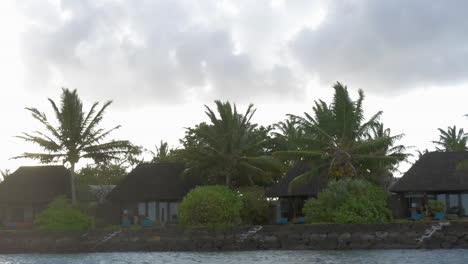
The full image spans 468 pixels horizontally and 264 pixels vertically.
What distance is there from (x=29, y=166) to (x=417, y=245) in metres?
30.5

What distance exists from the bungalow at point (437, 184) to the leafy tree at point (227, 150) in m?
8.54

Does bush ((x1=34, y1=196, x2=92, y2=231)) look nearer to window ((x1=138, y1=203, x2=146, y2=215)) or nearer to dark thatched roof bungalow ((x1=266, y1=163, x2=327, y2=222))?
window ((x1=138, y1=203, x2=146, y2=215))

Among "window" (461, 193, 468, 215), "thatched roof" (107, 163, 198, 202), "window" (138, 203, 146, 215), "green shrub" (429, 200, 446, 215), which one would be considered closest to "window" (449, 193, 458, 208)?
"window" (461, 193, 468, 215)

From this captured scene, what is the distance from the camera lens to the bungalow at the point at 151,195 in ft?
146

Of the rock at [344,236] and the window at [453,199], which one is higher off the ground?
the window at [453,199]

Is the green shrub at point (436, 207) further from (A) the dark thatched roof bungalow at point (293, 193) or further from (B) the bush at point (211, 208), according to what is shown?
(B) the bush at point (211, 208)

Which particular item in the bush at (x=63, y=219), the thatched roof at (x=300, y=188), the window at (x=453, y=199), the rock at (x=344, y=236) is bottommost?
the rock at (x=344, y=236)

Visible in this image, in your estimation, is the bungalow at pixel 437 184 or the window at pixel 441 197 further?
the window at pixel 441 197

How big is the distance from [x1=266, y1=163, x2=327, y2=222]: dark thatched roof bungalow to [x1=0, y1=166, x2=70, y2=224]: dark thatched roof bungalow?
16.1 meters

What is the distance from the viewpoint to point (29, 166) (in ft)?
162

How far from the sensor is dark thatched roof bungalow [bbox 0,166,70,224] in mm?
45875

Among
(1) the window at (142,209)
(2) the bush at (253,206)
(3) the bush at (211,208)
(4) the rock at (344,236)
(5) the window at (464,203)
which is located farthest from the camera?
(1) the window at (142,209)

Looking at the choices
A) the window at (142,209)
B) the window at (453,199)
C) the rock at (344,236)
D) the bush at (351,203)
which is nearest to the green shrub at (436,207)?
the window at (453,199)

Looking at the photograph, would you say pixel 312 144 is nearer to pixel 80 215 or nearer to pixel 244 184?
pixel 244 184
